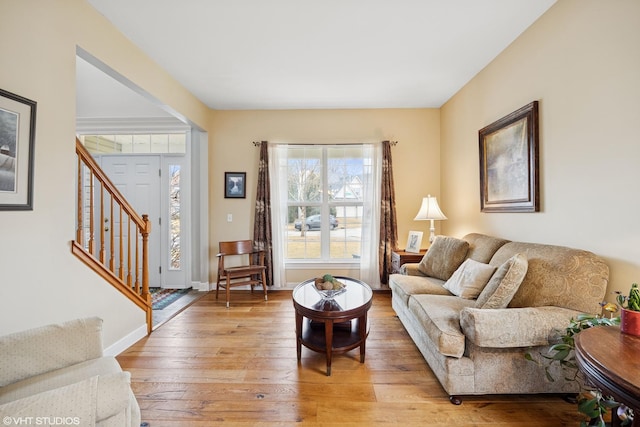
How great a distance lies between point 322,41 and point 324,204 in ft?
7.05

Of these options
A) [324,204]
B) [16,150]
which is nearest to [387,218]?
[324,204]

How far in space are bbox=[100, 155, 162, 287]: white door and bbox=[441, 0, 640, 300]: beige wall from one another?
4403mm

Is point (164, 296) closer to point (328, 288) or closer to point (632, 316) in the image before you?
point (328, 288)

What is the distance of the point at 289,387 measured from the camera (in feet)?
5.90

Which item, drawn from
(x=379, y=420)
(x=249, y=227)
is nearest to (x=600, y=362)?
(x=379, y=420)

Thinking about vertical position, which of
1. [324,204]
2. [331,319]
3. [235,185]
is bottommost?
[331,319]

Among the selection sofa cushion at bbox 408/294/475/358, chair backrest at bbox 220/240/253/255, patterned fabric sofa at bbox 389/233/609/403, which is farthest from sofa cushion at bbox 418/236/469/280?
chair backrest at bbox 220/240/253/255

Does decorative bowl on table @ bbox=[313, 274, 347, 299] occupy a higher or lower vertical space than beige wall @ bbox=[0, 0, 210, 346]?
lower

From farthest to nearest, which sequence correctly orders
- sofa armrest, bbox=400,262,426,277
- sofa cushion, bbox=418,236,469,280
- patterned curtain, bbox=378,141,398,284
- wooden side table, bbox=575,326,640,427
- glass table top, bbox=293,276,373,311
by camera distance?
1. patterned curtain, bbox=378,141,398,284
2. sofa armrest, bbox=400,262,426,277
3. sofa cushion, bbox=418,236,469,280
4. glass table top, bbox=293,276,373,311
5. wooden side table, bbox=575,326,640,427

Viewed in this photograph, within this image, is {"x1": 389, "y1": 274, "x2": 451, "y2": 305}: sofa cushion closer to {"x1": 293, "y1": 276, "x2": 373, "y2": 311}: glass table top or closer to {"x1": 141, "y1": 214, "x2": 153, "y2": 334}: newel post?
{"x1": 293, "y1": 276, "x2": 373, "y2": 311}: glass table top

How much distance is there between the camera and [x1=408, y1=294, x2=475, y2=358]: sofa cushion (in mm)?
1604

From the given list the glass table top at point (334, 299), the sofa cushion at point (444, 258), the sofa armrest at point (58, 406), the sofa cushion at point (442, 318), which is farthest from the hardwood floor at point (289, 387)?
the sofa armrest at point (58, 406)

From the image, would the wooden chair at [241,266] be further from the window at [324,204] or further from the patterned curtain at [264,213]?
the window at [324,204]

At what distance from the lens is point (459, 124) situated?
3.36 meters
